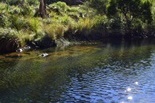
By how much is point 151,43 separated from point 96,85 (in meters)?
34.2

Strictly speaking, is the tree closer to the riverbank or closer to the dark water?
the riverbank

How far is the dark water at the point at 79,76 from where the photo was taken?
32500mm

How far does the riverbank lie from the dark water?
373 cm

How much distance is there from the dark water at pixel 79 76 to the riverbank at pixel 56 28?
3726 mm

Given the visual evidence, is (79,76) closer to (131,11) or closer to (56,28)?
(56,28)

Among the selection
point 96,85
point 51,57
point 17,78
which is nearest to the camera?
point 96,85

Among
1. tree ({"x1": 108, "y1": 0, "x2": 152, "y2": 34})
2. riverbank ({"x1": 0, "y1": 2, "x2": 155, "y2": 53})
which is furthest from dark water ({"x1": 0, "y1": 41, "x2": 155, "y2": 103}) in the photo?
tree ({"x1": 108, "y1": 0, "x2": 152, "y2": 34})

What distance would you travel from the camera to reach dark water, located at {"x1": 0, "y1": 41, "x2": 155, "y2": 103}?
32500 mm

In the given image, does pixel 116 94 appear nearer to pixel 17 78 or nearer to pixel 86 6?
pixel 17 78

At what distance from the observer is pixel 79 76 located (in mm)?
40344

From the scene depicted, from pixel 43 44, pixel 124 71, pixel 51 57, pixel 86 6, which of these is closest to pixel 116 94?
pixel 124 71

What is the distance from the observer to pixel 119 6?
74.6 meters

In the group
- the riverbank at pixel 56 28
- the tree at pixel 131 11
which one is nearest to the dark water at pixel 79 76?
the riverbank at pixel 56 28

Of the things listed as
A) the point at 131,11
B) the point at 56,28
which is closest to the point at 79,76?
the point at 56,28
